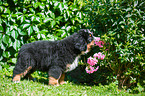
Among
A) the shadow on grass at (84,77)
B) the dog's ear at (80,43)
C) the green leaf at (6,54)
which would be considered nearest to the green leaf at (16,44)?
the green leaf at (6,54)

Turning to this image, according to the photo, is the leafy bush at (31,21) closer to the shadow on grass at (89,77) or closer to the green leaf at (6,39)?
the green leaf at (6,39)

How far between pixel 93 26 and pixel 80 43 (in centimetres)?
97

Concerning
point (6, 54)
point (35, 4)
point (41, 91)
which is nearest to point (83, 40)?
point (41, 91)

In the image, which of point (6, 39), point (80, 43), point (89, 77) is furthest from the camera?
point (89, 77)

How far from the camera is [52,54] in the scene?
4461 mm

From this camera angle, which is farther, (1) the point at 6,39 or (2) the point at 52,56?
(1) the point at 6,39

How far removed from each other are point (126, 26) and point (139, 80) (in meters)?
1.85

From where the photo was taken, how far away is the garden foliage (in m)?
4.31

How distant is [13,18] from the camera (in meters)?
5.40

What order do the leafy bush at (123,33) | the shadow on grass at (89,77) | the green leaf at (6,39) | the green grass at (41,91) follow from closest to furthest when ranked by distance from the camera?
1. the green grass at (41,91)
2. the leafy bush at (123,33)
3. the shadow on grass at (89,77)
4. the green leaf at (6,39)

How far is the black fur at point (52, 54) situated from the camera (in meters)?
4.28

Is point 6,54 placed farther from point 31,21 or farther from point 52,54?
point 52,54

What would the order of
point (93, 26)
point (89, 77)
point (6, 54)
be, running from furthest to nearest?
point (6, 54)
point (89, 77)
point (93, 26)

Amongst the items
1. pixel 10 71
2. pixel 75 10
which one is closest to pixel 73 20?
pixel 75 10
